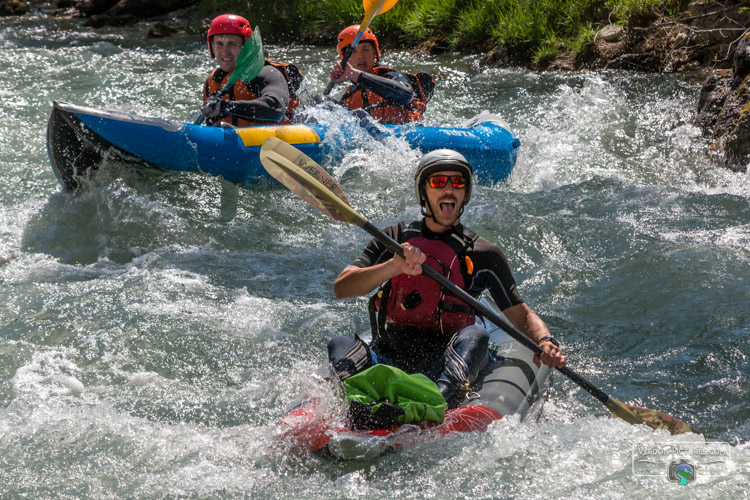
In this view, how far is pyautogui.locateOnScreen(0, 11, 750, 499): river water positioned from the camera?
3.10 meters

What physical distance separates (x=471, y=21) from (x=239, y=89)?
6.04 m

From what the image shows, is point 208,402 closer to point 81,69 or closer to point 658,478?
point 658,478

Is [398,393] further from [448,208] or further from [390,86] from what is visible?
[390,86]

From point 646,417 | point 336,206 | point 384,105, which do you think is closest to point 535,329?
point 646,417

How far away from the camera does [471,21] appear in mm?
11617

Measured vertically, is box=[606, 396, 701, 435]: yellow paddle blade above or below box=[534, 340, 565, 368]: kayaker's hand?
below

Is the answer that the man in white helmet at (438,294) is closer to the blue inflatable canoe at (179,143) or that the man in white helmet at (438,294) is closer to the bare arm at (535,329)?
the bare arm at (535,329)

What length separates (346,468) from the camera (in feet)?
10.00

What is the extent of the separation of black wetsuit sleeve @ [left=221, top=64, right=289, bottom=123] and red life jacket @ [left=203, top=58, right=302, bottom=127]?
2.6 inches

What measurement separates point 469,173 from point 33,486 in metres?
2.15

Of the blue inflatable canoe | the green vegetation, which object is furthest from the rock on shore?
the blue inflatable canoe

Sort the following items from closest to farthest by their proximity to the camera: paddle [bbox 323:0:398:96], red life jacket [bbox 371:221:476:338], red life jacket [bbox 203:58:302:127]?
red life jacket [bbox 371:221:476:338]
red life jacket [bbox 203:58:302:127]
paddle [bbox 323:0:398:96]

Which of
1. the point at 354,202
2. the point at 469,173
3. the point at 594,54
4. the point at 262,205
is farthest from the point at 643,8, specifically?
the point at 469,173

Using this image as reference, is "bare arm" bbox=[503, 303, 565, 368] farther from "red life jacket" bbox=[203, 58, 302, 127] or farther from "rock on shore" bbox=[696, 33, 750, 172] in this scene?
"rock on shore" bbox=[696, 33, 750, 172]
